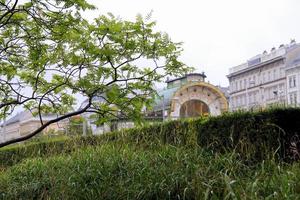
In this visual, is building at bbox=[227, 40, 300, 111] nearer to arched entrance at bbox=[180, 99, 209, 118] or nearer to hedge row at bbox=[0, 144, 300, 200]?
arched entrance at bbox=[180, 99, 209, 118]

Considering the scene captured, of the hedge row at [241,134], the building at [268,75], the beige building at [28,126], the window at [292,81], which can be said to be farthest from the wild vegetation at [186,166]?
the window at [292,81]

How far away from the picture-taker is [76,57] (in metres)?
5.26

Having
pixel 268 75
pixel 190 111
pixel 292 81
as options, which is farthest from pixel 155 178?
pixel 268 75

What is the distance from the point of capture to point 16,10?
4820 mm

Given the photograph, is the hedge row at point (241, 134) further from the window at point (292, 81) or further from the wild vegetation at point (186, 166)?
the window at point (292, 81)

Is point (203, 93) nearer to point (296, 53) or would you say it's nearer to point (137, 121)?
point (137, 121)

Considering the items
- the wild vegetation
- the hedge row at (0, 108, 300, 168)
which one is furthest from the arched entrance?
the wild vegetation

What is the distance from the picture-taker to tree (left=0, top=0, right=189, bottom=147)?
4977 mm

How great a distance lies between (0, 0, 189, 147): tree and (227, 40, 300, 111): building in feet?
133

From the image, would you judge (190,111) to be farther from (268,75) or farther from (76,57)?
(268,75)

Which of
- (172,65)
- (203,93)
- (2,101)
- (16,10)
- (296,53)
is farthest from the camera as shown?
(296,53)

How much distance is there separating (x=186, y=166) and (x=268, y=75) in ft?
168

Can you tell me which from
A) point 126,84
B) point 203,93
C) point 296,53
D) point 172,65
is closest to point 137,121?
point 126,84

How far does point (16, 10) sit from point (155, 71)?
1696 mm
